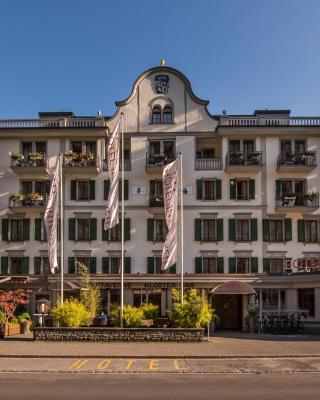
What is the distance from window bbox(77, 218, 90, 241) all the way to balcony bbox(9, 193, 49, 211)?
3.13m

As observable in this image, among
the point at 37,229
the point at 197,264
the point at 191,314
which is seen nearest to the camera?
the point at 191,314

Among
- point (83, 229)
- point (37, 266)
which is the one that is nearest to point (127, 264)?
point (83, 229)

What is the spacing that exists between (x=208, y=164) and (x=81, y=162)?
9.99 m

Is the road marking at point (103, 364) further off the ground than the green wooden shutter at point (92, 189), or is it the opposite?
the green wooden shutter at point (92, 189)

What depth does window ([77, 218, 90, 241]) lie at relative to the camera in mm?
44000

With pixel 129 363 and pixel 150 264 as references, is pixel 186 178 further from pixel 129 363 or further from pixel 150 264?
pixel 129 363

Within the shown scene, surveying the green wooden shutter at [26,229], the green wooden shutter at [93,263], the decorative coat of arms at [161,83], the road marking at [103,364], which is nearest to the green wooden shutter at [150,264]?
the green wooden shutter at [93,263]

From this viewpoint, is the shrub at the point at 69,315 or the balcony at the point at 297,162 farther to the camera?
the balcony at the point at 297,162

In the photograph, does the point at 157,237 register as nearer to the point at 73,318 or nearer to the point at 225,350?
the point at 73,318

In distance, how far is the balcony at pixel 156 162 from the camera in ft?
142

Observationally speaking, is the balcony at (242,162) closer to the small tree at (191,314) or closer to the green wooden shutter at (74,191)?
the green wooden shutter at (74,191)

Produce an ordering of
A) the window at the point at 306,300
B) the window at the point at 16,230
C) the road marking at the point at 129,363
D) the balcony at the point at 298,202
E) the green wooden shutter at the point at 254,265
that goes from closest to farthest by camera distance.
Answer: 1. the road marking at the point at 129,363
2. the window at the point at 306,300
3. the balcony at the point at 298,202
4. the green wooden shutter at the point at 254,265
5. the window at the point at 16,230

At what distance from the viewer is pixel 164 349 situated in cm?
2478

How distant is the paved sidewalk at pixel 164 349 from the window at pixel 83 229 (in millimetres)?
14686
